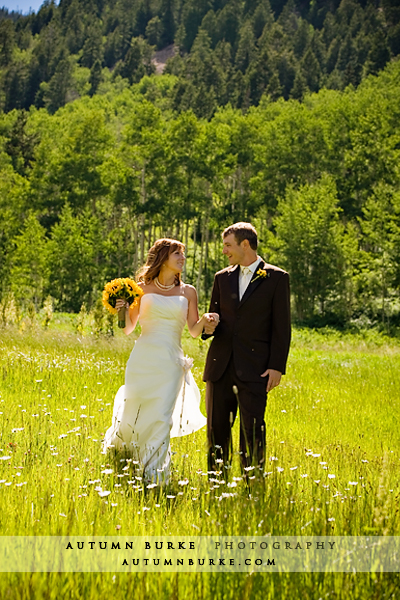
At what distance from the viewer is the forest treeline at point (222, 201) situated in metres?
43.8

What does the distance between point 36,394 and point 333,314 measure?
36.4 meters

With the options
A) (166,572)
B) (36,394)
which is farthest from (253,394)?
(36,394)

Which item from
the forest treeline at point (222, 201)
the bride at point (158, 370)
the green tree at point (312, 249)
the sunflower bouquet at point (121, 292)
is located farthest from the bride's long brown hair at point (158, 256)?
the green tree at point (312, 249)

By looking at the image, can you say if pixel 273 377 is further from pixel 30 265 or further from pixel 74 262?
pixel 30 265

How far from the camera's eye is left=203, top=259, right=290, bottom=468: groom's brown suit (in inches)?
211

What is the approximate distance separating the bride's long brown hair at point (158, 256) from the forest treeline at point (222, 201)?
34.8m

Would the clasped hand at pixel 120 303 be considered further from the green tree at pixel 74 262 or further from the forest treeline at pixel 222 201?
the green tree at pixel 74 262

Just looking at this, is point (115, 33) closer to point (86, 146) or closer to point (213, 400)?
point (86, 146)

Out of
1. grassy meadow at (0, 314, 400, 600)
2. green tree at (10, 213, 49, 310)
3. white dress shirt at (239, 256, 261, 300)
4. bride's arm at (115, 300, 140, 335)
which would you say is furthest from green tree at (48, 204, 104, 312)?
white dress shirt at (239, 256, 261, 300)

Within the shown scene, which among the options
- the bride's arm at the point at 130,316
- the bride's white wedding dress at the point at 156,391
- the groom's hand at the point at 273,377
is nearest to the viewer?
the groom's hand at the point at 273,377

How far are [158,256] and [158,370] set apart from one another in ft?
3.59

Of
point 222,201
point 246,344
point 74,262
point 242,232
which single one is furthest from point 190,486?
point 222,201

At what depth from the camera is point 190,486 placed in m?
4.96

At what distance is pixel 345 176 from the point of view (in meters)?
57.5
